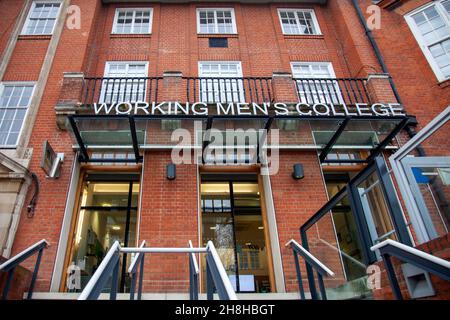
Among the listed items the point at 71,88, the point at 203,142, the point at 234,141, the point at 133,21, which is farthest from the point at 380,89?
the point at 133,21

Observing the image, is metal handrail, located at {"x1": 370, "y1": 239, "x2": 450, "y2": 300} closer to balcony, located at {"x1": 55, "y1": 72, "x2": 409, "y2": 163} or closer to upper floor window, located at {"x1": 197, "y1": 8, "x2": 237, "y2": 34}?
balcony, located at {"x1": 55, "y1": 72, "x2": 409, "y2": 163}

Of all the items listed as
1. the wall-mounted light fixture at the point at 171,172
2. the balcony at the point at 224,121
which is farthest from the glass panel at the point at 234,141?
the wall-mounted light fixture at the point at 171,172

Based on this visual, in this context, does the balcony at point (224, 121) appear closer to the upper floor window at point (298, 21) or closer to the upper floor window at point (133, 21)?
the upper floor window at point (133, 21)

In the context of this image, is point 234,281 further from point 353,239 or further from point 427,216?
point 427,216

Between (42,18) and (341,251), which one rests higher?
(42,18)

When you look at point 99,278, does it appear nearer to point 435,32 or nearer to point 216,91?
point 216,91

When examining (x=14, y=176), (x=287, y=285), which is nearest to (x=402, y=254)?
(x=287, y=285)

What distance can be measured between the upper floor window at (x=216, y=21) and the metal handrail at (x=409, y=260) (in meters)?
10.6

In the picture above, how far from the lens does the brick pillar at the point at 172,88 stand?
26.7ft

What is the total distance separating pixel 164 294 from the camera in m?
5.72

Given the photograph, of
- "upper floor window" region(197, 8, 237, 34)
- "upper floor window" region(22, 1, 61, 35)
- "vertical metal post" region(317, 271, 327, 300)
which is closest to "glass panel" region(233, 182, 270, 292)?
"vertical metal post" region(317, 271, 327, 300)

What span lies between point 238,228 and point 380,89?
5819mm

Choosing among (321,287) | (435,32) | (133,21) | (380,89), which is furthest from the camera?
(133,21)

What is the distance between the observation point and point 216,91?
939 centimetres
